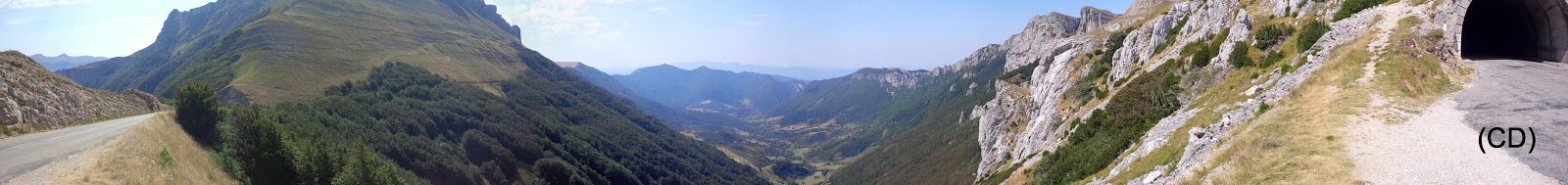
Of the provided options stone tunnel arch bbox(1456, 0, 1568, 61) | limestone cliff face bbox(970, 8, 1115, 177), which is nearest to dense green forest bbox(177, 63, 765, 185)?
limestone cliff face bbox(970, 8, 1115, 177)

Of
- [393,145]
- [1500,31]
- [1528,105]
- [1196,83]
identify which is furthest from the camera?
[393,145]

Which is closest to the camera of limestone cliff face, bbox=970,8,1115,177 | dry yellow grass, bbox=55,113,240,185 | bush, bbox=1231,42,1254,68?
dry yellow grass, bbox=55,113,240,185

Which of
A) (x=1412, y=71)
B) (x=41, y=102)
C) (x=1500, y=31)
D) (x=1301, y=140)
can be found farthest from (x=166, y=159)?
(x=1500, y=31)

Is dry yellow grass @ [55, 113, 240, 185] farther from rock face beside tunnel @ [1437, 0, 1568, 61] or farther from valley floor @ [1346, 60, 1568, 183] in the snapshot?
rock face beside tunnel @ [1437, 0, 1568, 61]

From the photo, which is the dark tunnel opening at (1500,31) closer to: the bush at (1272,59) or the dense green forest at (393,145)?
the bush at (1272,59)

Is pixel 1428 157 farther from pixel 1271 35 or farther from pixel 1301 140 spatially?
pixel 1271 35

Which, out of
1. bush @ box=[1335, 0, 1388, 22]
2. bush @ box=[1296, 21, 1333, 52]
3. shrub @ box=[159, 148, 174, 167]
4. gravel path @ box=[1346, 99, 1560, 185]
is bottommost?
shrub @ box=[159, 148, 174, 167]

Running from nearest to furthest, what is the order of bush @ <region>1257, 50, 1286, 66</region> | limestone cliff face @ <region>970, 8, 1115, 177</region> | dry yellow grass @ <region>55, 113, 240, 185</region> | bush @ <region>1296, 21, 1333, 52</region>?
dry yellow grass @ <region>55, 113, 240, 185</region> → bush @ <region>1296, 21, 1333, 52</region> → bush @ <region>1257, 50, 1286, 66</region> → limestone cliff face @ <region>970, 8, 1115, 177</region>
